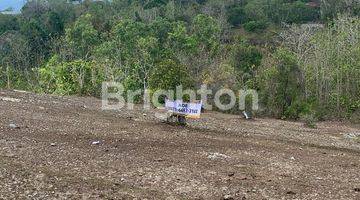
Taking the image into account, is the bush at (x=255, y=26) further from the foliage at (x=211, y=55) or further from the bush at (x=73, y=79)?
the bush at (x=73, y=79)

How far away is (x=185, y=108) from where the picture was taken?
15.2 meters

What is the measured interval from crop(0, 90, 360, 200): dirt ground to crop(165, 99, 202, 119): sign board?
499mm

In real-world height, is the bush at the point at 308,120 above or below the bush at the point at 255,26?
below

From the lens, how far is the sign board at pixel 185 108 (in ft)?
49.5

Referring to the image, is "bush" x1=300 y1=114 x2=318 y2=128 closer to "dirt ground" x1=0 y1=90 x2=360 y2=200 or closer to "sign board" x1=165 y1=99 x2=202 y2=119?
"dirt ground" x1=0 y1=90 x2=360 y2=200

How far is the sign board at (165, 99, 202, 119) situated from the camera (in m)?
15.1

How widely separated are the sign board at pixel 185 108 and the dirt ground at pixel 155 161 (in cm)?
50

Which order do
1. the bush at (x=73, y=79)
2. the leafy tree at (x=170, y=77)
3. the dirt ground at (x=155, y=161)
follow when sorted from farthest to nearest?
the bush at (x=73, y=79) → the leafy tree at (x=170, y=77) → the dirt ground at (x=155, y=161)

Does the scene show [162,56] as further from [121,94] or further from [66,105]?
[66,105]

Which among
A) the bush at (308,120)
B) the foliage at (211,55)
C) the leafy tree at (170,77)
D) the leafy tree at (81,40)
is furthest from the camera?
the leafy tree at (81,40)

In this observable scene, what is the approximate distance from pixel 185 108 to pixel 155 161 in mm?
4474

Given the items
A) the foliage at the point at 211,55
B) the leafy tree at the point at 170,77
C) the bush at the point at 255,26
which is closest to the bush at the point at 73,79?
the foliage at the point at 211,55

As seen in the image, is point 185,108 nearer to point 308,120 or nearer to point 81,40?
point 308,120

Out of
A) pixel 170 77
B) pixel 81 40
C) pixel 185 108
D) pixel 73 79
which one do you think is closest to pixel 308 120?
pixel 170 77
